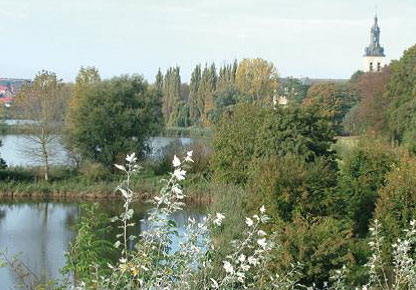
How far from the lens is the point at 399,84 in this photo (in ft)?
105

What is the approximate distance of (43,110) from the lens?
83.6 feet

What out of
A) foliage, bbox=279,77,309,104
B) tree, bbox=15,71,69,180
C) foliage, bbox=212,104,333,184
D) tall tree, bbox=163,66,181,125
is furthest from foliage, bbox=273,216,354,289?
foliage, bbox=279,77,309,104

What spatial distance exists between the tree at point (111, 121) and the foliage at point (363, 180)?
1230cm

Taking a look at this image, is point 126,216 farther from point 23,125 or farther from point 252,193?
point 23,125

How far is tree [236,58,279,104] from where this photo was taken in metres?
49.0

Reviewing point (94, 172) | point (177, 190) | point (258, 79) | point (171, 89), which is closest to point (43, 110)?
point (94, 172)

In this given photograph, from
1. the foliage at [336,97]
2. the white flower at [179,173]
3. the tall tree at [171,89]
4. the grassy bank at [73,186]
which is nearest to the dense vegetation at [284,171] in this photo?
the white flower at [179,173]

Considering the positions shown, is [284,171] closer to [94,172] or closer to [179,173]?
[179,173]

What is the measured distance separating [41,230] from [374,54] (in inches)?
2958

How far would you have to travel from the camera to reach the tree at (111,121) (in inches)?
1020

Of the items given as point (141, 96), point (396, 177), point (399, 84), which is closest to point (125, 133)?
point (141, 96)

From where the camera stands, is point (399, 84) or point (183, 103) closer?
point (399, 84)

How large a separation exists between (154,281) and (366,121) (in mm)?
34181

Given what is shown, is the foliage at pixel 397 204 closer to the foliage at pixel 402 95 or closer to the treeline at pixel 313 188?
the treeline at pixel 313 188
